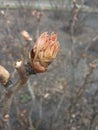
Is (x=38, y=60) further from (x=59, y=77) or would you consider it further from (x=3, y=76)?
(x=59, y=77)

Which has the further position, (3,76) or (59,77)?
(59,77)

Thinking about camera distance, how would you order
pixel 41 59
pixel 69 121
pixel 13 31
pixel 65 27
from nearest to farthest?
pixel 41 59
pixel 69 121
pixel 13 31
pixel 65 27


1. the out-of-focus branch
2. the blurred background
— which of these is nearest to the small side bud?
the out-of-focus branch

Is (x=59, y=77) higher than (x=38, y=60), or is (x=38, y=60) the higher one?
(x=38, y=60)

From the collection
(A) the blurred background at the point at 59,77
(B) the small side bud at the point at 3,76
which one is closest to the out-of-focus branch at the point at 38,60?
(B) the small side bud at the point at 3,76

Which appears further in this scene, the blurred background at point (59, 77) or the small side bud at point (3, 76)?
the blurred background at point (59, 77)

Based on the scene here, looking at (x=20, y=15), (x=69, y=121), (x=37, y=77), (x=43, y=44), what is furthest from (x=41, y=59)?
(x=20, y=15)

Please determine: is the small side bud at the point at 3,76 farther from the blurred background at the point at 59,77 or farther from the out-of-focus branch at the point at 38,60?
the blurred background at the point at 59,77

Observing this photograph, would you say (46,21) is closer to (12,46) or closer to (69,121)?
(12,46)

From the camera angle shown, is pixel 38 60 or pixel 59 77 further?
pixel 59 77

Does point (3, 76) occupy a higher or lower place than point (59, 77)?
higher

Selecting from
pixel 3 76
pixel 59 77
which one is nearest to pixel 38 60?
pixel 3 76
